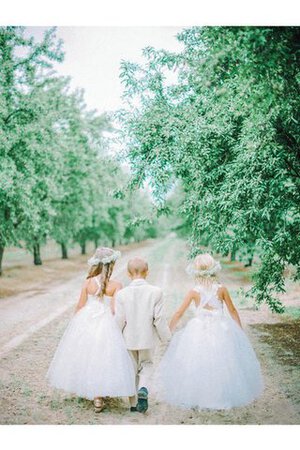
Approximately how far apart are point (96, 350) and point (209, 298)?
Answer: 1.45 metres

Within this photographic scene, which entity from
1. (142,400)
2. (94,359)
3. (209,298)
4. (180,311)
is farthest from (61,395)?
(209,298)

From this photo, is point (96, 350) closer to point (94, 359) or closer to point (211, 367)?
point (94, 359)

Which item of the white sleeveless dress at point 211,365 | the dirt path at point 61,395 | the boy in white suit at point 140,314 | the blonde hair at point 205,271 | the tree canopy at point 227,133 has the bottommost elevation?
the dirt path at point 61,395

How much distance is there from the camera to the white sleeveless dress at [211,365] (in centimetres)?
474

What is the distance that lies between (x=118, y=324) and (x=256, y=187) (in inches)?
100

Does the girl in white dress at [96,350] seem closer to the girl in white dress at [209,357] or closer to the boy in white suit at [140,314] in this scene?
the boy in white suit at [140,314]

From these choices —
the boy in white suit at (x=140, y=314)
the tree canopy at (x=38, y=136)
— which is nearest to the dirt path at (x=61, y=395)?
the boy in white suit at (x=140, y=314)

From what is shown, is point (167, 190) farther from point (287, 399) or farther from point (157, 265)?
point (157, 265)

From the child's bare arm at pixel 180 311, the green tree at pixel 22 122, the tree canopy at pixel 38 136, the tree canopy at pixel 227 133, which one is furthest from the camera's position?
the green tree at pixel 22 122

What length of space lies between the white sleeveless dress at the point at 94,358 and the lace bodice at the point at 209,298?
Answer: 1.05 meters

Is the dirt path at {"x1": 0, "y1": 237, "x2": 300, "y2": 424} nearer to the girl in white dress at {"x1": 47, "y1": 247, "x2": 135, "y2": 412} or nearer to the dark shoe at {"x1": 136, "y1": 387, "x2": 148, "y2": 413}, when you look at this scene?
the dark shoe at {"x1": 136, "y1": 387, "x2": 148, "y2": 413}

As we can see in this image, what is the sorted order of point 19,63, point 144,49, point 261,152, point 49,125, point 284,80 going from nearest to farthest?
point 284,80
point 261,152
point 144,49
point 19,63
point 49,125
